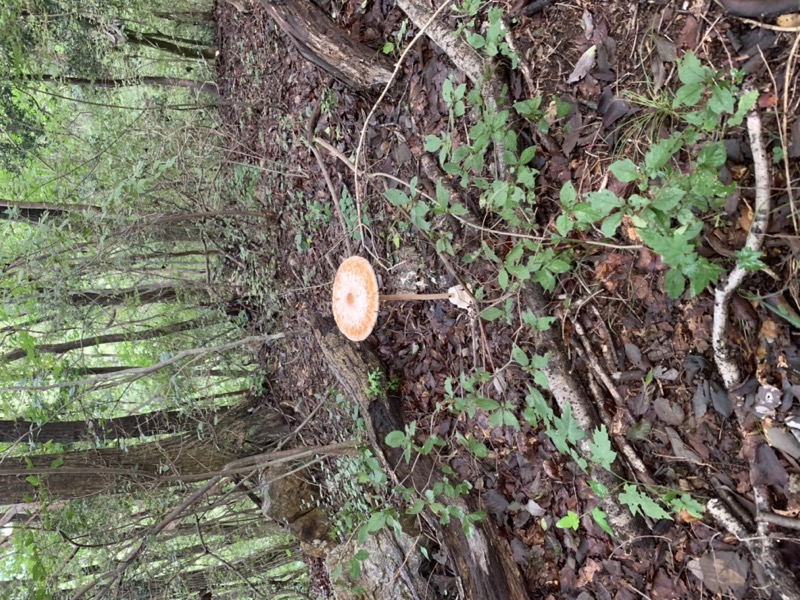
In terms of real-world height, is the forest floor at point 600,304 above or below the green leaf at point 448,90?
below

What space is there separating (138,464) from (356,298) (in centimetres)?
272

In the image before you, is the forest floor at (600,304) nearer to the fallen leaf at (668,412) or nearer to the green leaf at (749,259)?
the fallen leaf at (668,412)

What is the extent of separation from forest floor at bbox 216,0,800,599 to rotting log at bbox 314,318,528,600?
3.5 inches

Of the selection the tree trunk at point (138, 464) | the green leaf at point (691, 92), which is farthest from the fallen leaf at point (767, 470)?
the tree trunk at point (138, 464)

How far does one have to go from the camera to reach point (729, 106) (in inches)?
63.3

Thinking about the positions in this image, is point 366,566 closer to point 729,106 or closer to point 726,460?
point 726,460

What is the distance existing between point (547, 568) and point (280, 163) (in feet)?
12.1

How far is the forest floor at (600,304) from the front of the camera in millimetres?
1811

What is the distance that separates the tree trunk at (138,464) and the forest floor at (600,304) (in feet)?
6.65

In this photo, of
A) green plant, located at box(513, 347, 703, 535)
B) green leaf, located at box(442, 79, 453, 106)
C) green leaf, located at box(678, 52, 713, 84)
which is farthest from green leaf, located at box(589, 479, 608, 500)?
green leaf, located at box(442, 79, 453, 106)

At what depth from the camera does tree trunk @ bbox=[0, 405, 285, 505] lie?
11.6ft

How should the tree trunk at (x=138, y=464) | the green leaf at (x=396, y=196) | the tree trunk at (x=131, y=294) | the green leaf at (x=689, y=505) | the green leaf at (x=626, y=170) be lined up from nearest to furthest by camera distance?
the green leaf at (x=626, y=170), the green leaf at (x=689, y=505), the green leaf at (x=396, y=196), the tree trunk at (x=138, y=464), the tree trunk at (x=131, y=294)

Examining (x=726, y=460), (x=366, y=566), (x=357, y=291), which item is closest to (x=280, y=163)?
(x=357, y=291)

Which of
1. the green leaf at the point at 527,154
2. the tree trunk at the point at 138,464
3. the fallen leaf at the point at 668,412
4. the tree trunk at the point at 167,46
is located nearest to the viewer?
the fallen leaf at the point at 668,412
